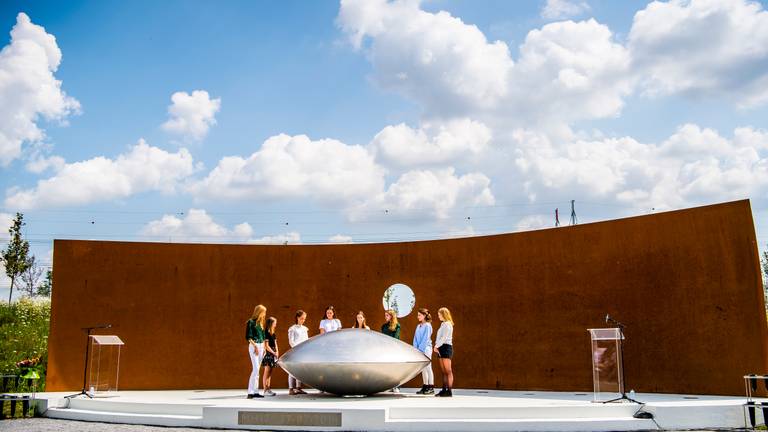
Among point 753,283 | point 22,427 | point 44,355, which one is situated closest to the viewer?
point 22,427

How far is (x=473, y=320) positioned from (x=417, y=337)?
2.35m

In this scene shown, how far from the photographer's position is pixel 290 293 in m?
14.0

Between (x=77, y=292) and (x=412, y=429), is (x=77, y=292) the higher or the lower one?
the higher one

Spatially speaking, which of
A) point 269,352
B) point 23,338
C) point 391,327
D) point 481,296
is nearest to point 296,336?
point 269,352

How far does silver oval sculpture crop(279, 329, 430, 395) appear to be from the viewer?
940 centimetres

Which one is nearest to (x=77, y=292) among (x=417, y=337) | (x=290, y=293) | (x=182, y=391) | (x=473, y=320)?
(x=182, y=391)

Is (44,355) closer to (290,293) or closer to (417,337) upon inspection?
(290,293)

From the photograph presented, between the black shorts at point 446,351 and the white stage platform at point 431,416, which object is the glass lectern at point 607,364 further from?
the black shorts at point 446,351

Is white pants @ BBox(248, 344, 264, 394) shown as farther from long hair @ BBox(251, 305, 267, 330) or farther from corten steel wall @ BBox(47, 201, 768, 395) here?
corten steel wall @ BBox(47, 201, 768, 395)

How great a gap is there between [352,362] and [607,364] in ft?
12.6

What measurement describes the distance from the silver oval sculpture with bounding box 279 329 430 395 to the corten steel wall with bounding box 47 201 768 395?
3.61m

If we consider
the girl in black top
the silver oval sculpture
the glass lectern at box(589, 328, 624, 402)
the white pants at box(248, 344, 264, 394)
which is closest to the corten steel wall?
the glass lectern at box(589, 328, 624, 402)

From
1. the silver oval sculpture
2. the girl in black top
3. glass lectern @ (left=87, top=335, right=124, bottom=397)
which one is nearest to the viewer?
the silver oval sculpture

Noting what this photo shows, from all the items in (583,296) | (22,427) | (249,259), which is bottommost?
(22,427)
